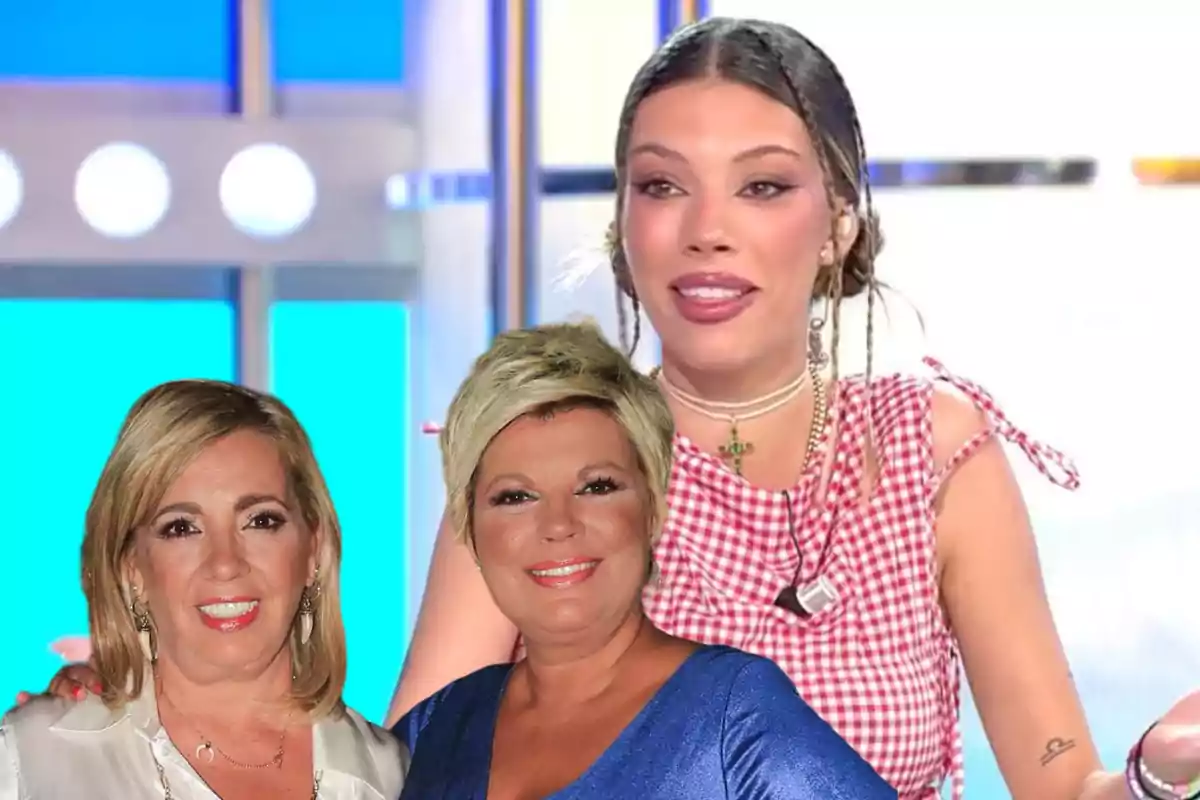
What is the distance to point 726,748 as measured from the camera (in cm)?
139

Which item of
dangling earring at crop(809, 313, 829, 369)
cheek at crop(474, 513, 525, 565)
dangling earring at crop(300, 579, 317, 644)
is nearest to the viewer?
cheek at crop(474, 513, 525, 565)

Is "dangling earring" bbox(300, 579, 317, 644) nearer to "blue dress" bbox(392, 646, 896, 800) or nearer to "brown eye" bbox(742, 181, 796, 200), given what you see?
"blue dress" bbox(392, 646, 896, 800)

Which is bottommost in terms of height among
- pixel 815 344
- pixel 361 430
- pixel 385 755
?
pixel 385 755

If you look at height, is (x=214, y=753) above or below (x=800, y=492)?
below

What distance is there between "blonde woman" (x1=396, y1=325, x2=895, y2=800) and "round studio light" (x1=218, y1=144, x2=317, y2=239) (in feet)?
4.38

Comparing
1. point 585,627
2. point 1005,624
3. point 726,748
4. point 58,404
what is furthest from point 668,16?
point 726,748

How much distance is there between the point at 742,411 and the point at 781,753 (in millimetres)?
596

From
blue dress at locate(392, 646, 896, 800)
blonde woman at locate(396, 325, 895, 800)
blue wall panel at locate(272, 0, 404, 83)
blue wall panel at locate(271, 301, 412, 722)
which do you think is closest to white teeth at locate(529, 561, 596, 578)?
blonde woman at locate(396, 325, 895, 800)

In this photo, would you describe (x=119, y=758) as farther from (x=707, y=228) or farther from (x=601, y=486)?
(x=707, y=228)

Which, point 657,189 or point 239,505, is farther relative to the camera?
point 657,189

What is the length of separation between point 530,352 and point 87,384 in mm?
1540

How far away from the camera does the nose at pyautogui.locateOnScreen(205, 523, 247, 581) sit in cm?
158

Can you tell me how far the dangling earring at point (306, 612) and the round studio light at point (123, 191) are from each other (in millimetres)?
1229

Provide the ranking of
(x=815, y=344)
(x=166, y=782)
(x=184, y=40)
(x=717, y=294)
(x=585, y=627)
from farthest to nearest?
1. (x=184, y=40)
2. (x=815, y=344)
3. (x=717, y=294)
4. (x=166, y=782)
5. (x=585, y=627)
